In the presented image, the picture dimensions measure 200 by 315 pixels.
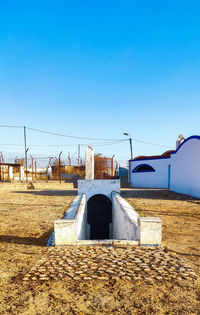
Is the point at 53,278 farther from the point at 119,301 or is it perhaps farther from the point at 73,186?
the point at 73,186

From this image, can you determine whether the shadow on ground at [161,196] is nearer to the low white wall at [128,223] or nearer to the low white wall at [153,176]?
the low white wall at [153,176]

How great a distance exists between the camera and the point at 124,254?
414 centimetres

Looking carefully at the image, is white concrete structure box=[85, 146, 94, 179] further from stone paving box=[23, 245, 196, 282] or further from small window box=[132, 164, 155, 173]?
small window box=[132, 164, 155, 173]

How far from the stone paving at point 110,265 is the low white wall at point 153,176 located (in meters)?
17.0

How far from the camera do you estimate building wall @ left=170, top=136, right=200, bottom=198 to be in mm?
13672

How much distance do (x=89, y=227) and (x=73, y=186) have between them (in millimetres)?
8773

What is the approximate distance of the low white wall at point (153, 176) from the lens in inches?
810

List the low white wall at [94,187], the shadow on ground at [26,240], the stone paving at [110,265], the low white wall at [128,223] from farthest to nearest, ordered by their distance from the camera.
A: the low white wall at [94,187] < the low white wall at [128,223] < the shadow on ground at [26,240] < the stone paving at [110,265]

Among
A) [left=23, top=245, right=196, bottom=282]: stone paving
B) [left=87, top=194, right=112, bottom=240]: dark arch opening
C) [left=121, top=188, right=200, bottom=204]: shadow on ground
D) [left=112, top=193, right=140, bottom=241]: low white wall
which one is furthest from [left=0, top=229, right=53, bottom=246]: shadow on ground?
[left=121, top=188, right=200, bottom=204]: shadow on ground

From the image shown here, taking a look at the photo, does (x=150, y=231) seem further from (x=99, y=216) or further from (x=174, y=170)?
(x=174, y=170)

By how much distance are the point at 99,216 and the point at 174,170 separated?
8.19m

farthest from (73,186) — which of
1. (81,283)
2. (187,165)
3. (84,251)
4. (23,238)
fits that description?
(81,283)

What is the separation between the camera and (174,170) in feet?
55.0

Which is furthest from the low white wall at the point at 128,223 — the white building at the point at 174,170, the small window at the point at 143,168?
the small window at the point at 143,168
